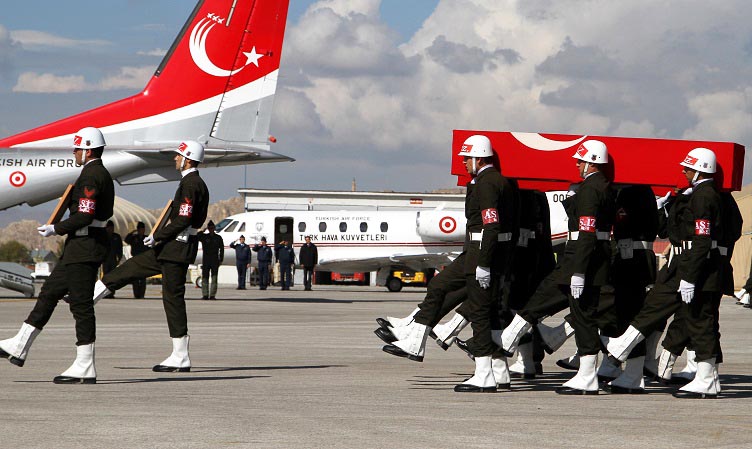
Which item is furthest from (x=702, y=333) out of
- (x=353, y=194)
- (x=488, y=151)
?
(x=353, y=194)

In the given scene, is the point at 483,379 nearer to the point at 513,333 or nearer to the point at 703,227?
the point at 513,333

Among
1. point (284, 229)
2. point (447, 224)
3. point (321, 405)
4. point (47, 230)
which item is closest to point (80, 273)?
point (47, 230)

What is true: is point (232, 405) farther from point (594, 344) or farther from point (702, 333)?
point (702, 333)

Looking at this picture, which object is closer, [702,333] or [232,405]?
[232,405]

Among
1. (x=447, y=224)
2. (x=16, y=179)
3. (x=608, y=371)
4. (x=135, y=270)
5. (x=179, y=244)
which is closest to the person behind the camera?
(x=608, y=371)

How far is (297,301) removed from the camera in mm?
30094

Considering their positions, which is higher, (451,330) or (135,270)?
(135,270)

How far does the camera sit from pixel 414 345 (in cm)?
1045

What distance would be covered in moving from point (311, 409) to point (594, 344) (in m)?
2.73

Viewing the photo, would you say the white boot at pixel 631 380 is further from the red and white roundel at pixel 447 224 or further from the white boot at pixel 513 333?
the red and white roundel at pixel 447 224

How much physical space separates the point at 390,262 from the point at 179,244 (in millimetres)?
31657

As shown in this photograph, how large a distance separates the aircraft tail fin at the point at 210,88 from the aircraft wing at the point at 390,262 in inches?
665

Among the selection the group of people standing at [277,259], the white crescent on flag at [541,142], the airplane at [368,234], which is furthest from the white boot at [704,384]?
the airplane at [368,234]

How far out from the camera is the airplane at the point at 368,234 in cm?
4266
